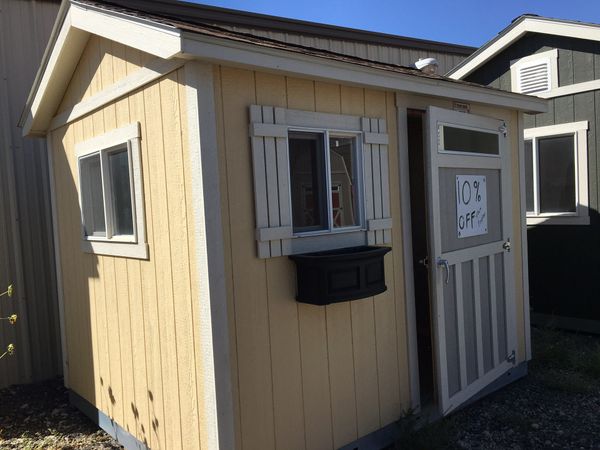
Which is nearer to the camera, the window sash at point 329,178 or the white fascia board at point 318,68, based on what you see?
the white fascia board at point 318,68

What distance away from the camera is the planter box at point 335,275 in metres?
2.85

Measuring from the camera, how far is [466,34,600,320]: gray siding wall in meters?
5.73

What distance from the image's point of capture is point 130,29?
2.84 meters

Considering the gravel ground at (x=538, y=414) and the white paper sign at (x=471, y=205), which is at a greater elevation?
the white paper sign at (x=471, y=205)

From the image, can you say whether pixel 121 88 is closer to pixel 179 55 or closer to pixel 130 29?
pixel 130 29

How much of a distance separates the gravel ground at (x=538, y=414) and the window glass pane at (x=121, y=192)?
7.26ft

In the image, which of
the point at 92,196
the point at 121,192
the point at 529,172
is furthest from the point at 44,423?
the point at 529,172

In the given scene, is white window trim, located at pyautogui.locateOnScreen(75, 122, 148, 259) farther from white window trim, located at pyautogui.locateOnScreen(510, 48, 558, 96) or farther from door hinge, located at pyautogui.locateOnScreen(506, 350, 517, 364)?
white window trim, located at pyautogui.locateOnScreen(510, 48, 558, 96)

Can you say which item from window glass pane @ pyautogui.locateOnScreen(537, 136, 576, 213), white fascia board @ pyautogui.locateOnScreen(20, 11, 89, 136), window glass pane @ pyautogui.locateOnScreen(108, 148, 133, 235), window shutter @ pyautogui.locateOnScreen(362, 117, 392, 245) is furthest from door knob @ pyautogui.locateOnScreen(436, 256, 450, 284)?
window glass pane @ pyautogui.locateOnScreen(537, 136, 576, 213)

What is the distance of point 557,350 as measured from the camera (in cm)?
509

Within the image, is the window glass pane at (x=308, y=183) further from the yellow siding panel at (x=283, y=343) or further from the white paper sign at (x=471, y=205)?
the white paper sign at (x=471, y=205)

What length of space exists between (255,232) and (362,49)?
627 centimetres

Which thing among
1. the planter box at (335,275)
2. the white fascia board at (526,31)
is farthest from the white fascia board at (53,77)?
the white fascia board at (526,31)

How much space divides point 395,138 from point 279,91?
101 centimetres
